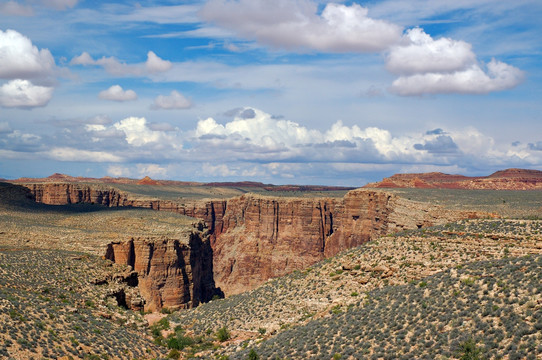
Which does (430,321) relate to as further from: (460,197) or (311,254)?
(311,254)

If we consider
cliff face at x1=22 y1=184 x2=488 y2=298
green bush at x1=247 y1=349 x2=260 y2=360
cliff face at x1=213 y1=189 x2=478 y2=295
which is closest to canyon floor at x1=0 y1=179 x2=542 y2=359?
green bush at x1=247 y1=349 x2=260 y2=360

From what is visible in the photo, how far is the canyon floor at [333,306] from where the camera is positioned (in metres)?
26.8

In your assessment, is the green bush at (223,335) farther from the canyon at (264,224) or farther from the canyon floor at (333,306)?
the canyon at (264,224)

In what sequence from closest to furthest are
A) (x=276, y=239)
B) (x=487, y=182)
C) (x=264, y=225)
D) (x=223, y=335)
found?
(x=223, y=335)
(x=276, y=239)
(x=264, y=225)
(x=487, y=182)

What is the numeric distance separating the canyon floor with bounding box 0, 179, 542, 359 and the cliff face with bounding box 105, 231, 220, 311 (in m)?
3.52

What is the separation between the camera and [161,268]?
65.4m

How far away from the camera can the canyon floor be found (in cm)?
2675

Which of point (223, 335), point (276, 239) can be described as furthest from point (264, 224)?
point (223, 335)

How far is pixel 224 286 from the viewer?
119 metres

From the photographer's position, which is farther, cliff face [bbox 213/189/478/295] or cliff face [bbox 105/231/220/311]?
cliff face [bbox 213/189/478/295]

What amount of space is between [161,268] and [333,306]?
31938mm

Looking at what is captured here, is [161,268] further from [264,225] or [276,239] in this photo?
[264,225]

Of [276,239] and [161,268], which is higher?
[161,268]

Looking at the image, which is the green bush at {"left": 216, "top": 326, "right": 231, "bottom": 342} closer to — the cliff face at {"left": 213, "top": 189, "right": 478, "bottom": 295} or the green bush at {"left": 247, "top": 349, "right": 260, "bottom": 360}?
the green bush at {"left": 247, "top": 349, "right": 260, "bottom": 360}
